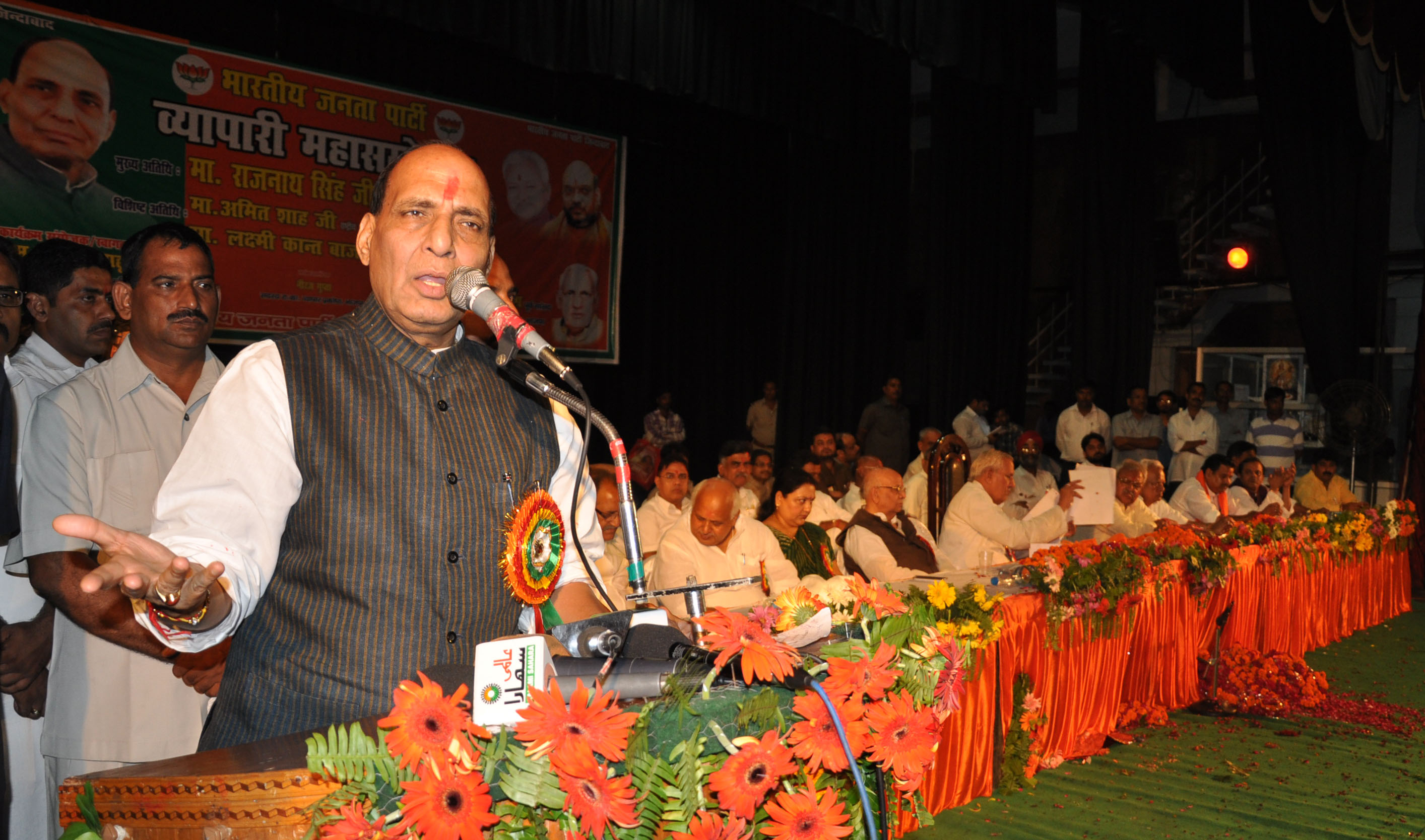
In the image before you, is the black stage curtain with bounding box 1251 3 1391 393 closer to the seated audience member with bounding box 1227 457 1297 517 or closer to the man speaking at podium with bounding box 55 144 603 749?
the seated audience member with bounding box 1227 457 1297 517

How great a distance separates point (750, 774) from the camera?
114 centimetres

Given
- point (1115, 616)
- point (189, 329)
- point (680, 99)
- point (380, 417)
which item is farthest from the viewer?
point (680, 99)

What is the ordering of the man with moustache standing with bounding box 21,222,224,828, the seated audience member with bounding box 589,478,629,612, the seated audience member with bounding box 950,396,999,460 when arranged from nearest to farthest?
the man with moustache standing with bounding box 21,222,224,828
the seated audience member with bounding box 589,478,629,612
the seated audience member with bounding box 950,396,999,460

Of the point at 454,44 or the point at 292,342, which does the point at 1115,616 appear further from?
the point at 454,44

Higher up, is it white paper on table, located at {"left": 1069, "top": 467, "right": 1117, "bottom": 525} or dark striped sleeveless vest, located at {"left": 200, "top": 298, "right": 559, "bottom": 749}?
dark striped sleeveless vest, located at {"left": 200, "top": 298, "right": 559, "bottom": 749}

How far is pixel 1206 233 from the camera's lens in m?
12.7

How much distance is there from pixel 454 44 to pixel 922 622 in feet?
22.0

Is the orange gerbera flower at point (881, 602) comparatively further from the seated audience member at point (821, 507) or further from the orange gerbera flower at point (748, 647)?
the seated audience member at point (821, 507)

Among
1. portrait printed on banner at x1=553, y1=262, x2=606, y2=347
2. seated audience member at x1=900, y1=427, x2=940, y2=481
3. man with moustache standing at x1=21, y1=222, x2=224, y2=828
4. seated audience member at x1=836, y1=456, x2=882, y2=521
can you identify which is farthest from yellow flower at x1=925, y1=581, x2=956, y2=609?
portrait printed on banner at x1=553, y1=262, x2=606, y2=347

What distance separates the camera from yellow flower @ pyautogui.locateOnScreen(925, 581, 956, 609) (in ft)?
10.4

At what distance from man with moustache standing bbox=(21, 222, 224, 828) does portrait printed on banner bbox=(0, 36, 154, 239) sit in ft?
13.1

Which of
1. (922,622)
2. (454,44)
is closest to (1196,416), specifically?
(454,44)

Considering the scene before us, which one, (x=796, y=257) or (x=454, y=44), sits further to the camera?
(x=796, y=257)

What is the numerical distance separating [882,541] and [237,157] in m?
4.05
